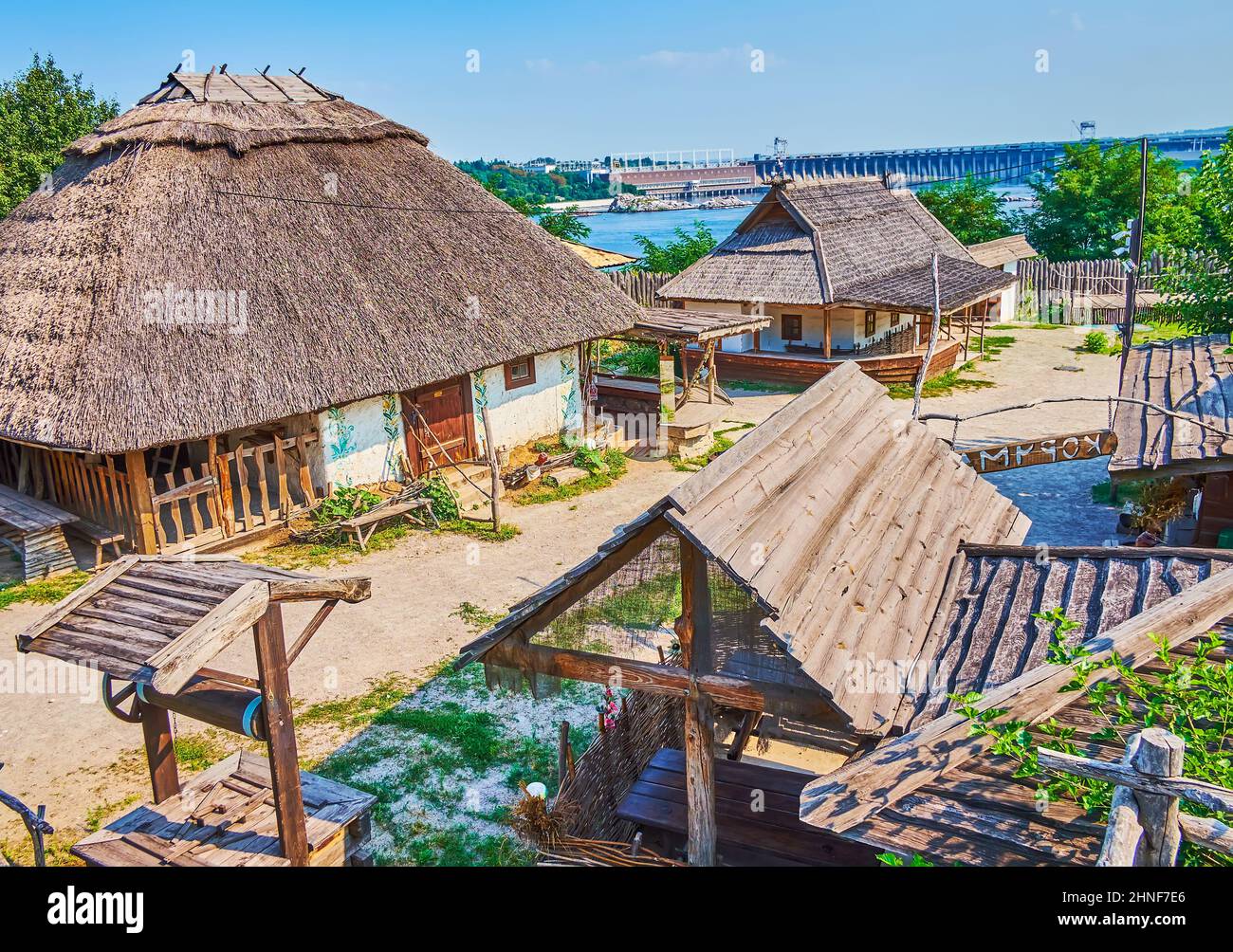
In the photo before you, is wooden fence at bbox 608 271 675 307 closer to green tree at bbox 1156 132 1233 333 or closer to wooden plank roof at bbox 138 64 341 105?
wooden plank roof at bbox 138 64 341 105

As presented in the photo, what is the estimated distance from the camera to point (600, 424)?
1969 cm

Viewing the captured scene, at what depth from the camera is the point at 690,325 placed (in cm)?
1888

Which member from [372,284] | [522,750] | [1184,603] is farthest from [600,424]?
[1184,603]

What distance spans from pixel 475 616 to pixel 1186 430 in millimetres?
8475

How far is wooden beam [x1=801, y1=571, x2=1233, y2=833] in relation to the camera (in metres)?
4.17

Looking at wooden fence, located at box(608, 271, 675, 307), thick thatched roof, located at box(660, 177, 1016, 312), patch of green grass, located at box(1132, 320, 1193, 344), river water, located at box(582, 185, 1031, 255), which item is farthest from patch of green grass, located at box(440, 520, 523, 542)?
river water, located at box(582, 185, 1031, 255)

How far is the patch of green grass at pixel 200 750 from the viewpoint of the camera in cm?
927

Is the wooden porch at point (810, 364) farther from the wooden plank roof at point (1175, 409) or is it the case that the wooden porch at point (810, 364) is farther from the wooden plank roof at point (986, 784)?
the wooden plank roof at point (986, 784)

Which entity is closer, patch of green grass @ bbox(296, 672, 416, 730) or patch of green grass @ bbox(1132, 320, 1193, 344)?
patch of green grass @ bbox(296, 672, 416, 730)

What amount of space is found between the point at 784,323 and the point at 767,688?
70.8ft

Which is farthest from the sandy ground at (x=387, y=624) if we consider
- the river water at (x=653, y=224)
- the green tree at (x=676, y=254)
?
the river water at (x=653, y=224)

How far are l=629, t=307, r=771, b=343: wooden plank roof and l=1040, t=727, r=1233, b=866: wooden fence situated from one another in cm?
1548

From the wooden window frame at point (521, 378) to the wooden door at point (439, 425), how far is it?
946mm
